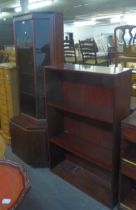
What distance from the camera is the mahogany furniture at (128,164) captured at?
62.3 inches

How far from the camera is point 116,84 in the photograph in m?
1.60

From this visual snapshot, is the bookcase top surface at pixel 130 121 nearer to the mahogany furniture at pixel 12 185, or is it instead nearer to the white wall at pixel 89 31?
the mahogany furniture at pixel 12 185

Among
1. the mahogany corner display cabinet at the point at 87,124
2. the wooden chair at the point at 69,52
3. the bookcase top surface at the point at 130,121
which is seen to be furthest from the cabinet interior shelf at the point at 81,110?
the wooden chair at the point at 69,52

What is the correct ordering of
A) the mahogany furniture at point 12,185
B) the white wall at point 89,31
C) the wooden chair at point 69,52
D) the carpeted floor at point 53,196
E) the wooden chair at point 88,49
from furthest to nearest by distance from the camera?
the white wall at point 89,31 → the wooden chair at point 69,52 → the wooden chair at point 88,49 → the carpeted floor at point 53,196 → the mahogany furniture at point 12,185

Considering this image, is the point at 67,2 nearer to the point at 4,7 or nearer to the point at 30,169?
the point at 4,7

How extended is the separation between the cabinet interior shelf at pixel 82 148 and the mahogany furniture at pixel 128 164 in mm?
182

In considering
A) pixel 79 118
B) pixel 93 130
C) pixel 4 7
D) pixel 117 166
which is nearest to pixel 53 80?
pixel 79 118

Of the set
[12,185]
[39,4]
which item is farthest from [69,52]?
[12,185]

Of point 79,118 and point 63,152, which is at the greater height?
point 79,118

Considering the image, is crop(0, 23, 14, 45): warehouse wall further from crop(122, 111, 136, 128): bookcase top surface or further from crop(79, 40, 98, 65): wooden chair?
crop(122, 111, 136, 128): bookcase top surface

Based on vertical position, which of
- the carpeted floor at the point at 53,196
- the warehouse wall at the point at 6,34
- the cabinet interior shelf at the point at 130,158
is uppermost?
the warehouse wall at the point at 6,34

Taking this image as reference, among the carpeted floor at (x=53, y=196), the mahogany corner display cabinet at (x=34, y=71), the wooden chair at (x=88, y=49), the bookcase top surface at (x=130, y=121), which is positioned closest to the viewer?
the bookcase top surface at (x=130, y=121)

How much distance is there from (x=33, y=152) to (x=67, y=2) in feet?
17.8

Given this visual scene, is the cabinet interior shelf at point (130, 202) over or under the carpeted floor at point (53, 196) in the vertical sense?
over
